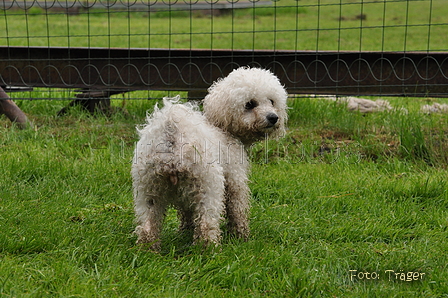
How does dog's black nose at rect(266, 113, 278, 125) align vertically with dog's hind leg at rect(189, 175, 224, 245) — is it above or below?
above

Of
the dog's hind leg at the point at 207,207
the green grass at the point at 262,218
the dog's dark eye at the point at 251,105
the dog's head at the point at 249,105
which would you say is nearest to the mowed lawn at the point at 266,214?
the green grass at the point at 262,218

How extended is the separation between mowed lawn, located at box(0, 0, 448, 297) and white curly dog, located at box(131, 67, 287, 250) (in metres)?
0.17

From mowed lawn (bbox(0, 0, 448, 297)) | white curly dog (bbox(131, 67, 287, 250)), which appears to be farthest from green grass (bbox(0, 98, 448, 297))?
white curly dog (bbox(131, 67, 287, 250))

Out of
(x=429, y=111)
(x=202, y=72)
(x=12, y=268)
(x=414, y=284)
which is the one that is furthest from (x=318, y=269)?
(x=429, y=111)

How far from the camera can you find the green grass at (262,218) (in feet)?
9.64

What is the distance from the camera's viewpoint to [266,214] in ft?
13.5

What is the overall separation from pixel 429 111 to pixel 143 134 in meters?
4.49

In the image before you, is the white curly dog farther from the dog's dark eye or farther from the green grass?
the green grass

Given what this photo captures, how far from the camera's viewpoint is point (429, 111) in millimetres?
6699

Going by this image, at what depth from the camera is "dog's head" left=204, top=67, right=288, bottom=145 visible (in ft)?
11.7

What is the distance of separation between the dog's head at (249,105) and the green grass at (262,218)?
72 cm

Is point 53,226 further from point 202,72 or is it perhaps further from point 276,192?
point 202,72

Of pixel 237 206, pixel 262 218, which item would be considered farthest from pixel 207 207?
pixel 262 218

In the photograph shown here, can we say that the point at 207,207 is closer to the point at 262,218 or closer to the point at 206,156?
the point at 206,156
